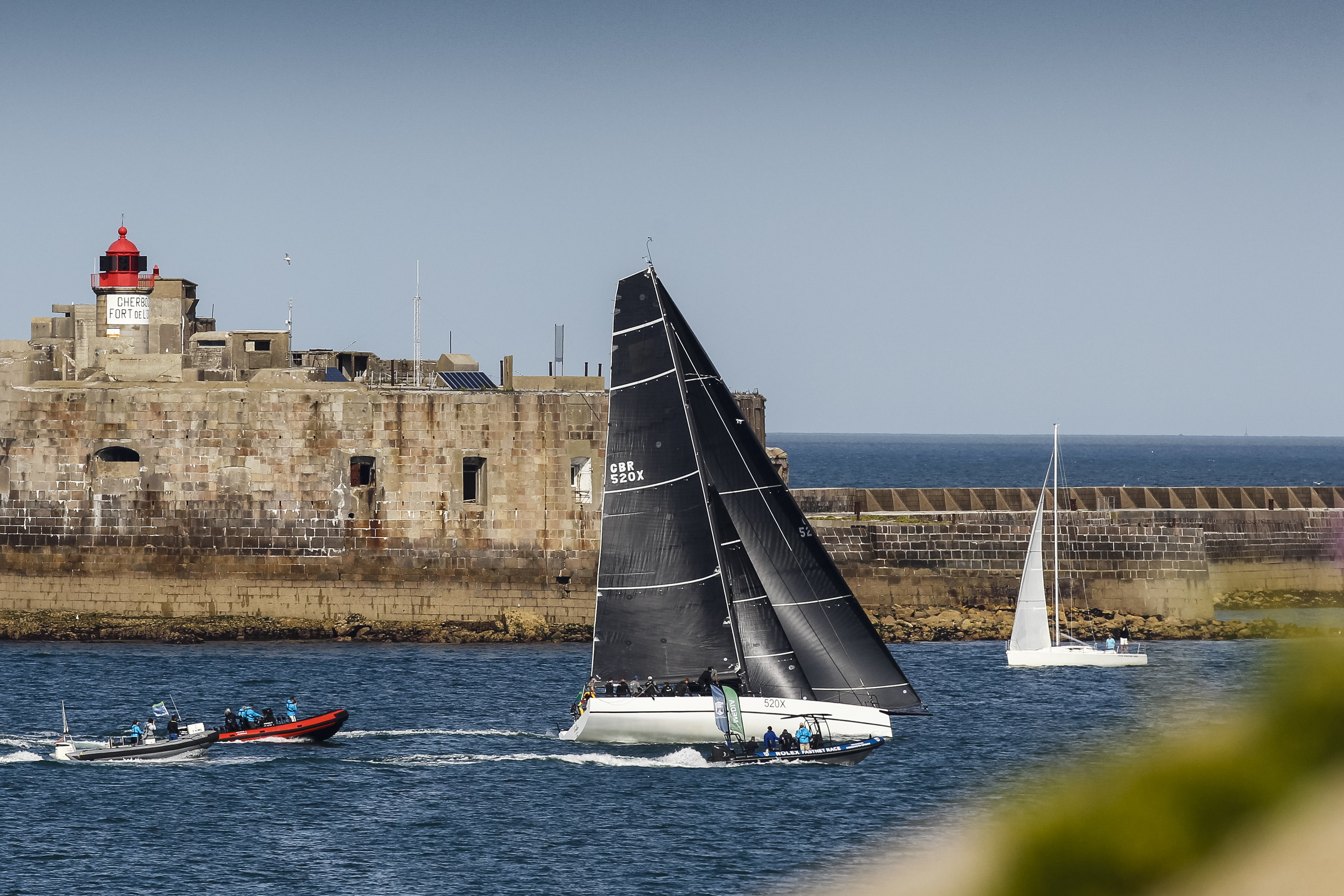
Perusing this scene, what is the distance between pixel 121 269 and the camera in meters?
61.4

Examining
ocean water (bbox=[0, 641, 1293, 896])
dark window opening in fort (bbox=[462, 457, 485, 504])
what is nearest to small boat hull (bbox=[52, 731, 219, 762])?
ocean water (bbox=[0, 641, 1293, 896])

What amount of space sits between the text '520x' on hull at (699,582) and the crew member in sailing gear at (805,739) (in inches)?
21.5

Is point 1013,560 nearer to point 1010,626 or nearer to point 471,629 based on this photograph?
point 1010,626

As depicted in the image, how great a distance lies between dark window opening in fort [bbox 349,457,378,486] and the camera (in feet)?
177

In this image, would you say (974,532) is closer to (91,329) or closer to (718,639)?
(718,639)

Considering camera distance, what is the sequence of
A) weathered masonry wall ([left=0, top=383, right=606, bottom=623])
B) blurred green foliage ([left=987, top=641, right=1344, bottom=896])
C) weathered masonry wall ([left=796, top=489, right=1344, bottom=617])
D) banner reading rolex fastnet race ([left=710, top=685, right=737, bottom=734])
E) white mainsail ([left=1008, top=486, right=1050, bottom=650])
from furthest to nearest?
weathered masonry wall ([left=796, top=489, right=1344, bottom=617]), weathered masonry wall ([left=0, top=383, right=606, bottom=623]), white mainsail ([left=1008, top=486, right=1050, bottom=650]), banner reading rolex fastnet race ([left=710, top=685, right=737, bottom=734]), blurred green foliage ([left=987, top=641, right=1344, bottom=896])

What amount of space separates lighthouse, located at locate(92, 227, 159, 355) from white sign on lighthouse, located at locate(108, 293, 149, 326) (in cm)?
1

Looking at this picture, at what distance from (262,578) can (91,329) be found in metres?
17.1

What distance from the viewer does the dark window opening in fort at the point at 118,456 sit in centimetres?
5447

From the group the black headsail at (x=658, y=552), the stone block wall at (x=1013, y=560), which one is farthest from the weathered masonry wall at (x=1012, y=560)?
the black headsail at (x=658, y=552)

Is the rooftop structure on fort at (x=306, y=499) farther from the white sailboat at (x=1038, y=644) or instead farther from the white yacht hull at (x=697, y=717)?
the white yacht hull at (x=697, y=717)

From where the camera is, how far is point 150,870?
94.5ft

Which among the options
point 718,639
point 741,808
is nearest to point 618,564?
point 718,639

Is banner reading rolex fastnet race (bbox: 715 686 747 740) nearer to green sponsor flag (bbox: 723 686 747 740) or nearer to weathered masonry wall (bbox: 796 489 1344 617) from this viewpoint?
green sponsor flag (bbox: 723 686 747 740)
